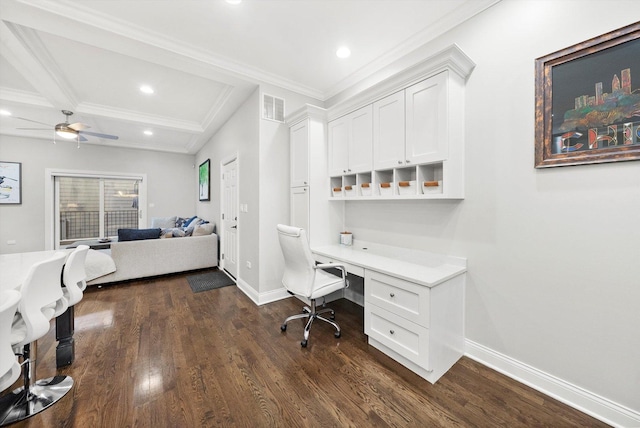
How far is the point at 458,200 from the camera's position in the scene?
2176mm

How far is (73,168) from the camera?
234 inches

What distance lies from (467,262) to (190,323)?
2821 mm

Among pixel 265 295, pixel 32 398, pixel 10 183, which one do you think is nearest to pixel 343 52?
pixel 265 295

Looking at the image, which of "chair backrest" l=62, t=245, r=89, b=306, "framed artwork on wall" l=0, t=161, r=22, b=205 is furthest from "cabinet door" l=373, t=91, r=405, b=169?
"framed artwork on wall" l=0, t=161, r=22, b=205

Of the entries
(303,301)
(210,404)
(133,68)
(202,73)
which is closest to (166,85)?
(133,68)

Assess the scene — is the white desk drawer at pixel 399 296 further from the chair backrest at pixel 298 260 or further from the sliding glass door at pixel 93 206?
the sliding glass door at pixel 93 206

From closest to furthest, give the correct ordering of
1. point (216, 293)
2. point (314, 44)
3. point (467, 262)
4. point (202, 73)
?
1. point (467, 262)
2. point (314, 44)
3. point (202, 73)
4. point (216, 293)

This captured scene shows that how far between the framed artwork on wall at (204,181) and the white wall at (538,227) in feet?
16.4

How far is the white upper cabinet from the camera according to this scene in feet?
8.78

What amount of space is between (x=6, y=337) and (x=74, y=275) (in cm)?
113

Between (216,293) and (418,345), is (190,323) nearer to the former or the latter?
(216,293)

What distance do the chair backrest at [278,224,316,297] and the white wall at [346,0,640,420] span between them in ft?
3.88

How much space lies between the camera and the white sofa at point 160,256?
13.5ft

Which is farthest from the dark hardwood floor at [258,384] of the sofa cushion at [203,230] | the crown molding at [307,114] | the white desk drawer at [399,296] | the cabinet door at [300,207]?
the crown molding at [307,114]
